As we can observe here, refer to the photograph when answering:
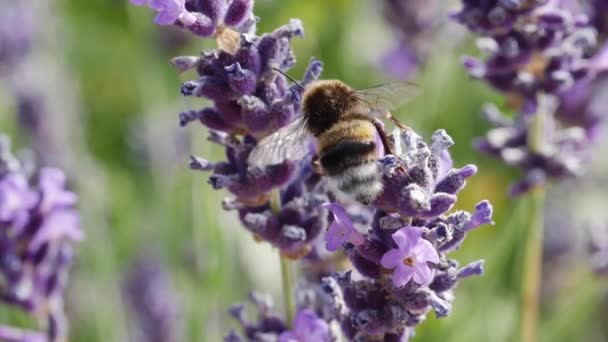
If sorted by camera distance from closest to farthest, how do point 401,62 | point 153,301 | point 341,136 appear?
point 341,136, point 153,301, point 401,62

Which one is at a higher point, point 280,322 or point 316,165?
point 316,165

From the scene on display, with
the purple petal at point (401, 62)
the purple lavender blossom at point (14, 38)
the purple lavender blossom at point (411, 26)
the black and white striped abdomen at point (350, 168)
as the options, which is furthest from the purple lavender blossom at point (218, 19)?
the purple lavender blossom at point (14, 38)

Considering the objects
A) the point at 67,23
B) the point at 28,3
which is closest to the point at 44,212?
the point at 28,3

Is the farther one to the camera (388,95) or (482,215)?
(388,95)

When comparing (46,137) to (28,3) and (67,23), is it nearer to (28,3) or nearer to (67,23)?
(28,3)

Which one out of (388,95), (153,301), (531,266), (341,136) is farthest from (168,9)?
(153,301)

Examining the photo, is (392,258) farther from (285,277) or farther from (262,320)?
(262,320)

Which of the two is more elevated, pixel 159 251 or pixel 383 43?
pixel 383 43
